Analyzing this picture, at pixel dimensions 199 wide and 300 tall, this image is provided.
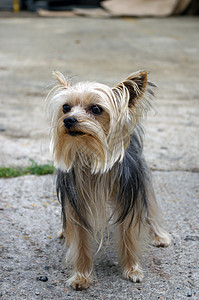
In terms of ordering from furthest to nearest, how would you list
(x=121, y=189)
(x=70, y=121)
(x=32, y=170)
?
(x=32, y=170), (x=121, y=189), (x=70, y=121)

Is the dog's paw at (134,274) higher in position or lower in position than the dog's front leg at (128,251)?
lower

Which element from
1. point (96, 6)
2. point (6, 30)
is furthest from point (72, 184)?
point (96, 6)

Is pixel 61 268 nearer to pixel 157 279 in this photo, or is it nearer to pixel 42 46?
pixel 157 279

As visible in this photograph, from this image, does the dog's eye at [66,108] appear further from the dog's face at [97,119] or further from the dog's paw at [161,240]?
the dog's paw at [161,240]

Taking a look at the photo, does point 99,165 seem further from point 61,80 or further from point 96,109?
point 61,80

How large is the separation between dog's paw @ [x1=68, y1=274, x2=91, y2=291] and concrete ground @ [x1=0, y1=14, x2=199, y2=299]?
1.5 inches

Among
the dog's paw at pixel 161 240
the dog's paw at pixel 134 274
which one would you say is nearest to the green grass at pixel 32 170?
the dog's paw at pixel 161 240

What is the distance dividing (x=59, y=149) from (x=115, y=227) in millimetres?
676

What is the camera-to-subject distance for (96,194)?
2.85 m

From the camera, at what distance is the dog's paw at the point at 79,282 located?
2.87 meters

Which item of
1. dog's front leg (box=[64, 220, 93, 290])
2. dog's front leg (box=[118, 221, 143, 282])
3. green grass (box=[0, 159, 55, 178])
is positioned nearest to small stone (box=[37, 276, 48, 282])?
dog's front leg (box=[64, 220, 93, 290])

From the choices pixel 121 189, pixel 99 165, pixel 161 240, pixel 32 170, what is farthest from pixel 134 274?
pixel 32 170

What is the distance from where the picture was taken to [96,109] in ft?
8.67

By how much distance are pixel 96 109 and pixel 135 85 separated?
265mm
